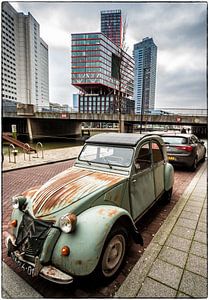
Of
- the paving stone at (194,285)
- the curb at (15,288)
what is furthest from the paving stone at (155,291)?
the curb at (15,288)

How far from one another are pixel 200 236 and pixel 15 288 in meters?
2.86

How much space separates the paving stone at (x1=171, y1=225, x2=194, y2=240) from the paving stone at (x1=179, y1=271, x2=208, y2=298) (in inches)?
34.6

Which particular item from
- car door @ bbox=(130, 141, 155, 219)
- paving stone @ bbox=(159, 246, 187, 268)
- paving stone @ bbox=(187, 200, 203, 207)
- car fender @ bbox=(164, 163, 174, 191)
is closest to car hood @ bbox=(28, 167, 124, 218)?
car door @ bbox=(130, 141, 155, 219)

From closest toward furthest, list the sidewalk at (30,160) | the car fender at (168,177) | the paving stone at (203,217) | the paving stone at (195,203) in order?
the paving stone at (203,217)
the car fender at (168,177)
the paving stone at (195,203)
the sidewalk at (30,160)

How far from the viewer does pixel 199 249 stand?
2656 millimetres

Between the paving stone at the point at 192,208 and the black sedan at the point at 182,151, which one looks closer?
the paving stone at the point at 192,208

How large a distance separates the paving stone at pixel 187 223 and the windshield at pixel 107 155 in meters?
1.76

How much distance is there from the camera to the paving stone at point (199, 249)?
2555mm

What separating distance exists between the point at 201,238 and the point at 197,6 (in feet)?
12.0

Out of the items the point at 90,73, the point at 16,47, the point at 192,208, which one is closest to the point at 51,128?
the point at 16,47

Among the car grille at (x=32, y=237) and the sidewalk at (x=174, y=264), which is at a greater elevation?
the car grille at (x=32, y=237)

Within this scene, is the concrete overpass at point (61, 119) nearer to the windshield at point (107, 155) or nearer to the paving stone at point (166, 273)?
the windshield at point (107, 155)

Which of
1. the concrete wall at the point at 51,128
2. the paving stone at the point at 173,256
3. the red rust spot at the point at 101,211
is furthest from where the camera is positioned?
the concrete wall at the point at 51,128

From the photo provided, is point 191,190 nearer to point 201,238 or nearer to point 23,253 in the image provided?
point 201,238
